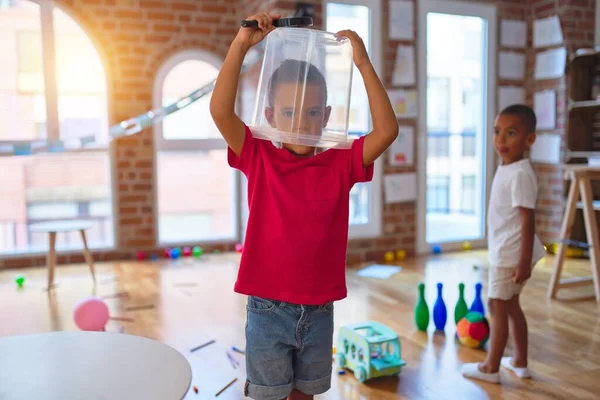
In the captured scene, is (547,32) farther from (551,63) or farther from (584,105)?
(584,105)

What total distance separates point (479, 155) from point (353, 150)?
158 inches

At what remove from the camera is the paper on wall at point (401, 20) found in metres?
4.42

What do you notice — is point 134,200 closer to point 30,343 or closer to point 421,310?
point 421,310

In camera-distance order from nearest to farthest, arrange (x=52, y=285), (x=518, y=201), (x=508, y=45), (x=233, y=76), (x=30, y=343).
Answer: (x=30, y=343)
(x=233, y=76)
(x=518, y=201)
(x=52, y=285)
(x=508, y=45)

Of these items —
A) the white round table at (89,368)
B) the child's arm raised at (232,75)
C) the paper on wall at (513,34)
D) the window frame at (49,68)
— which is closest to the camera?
the white round table at (89,368)

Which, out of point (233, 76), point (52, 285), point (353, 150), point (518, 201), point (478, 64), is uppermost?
point (478, 64)

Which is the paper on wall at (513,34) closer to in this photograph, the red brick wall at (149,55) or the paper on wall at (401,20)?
the red brick wall at (149,55)

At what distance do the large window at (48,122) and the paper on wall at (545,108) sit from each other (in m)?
3.62

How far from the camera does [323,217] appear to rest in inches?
49.4

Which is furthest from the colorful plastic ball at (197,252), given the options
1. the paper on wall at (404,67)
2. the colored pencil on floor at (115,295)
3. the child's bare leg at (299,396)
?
the child's bare leg at (299,396)

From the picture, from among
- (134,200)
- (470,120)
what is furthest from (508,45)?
(134,200)

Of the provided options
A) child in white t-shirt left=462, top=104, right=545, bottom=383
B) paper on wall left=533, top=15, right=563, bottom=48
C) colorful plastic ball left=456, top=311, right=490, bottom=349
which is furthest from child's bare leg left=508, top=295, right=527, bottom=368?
paper on wall left=533, top=15, right=563, bottom=48

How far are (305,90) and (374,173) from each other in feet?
10.4

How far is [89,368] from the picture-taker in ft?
3.21
